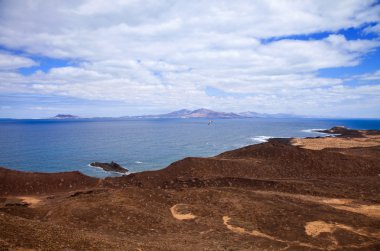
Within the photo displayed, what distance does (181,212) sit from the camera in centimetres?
2302

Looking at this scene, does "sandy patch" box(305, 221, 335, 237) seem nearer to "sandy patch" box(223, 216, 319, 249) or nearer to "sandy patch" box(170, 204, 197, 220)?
"sandy patch" box(223, 216, 319, 249)

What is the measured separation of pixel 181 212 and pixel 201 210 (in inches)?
62.1

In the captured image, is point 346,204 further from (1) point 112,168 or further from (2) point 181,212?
(1) point 112,168

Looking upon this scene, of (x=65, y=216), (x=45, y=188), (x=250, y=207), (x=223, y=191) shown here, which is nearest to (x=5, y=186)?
(x=45, y=188)

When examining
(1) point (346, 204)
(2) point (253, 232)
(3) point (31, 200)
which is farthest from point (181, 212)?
(3) point (31, 200)

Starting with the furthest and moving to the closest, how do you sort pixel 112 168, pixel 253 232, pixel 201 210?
pixel 112 168
pixel 201 210
pixel 253 232

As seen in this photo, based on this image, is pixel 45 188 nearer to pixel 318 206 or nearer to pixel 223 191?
pixel 223 191

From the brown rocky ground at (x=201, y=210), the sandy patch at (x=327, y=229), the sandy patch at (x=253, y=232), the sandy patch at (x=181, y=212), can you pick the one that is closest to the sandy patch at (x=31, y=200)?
the brown rocky ground at (x=201, y=210)

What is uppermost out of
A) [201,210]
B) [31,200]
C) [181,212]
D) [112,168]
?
[201,210]

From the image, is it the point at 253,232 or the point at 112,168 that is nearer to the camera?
the point at 253,232

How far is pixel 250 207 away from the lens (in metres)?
23.3

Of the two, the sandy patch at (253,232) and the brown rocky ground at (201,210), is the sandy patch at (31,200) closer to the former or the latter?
the brown rocky ground at (201,210)

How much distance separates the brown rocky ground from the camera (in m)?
16.0

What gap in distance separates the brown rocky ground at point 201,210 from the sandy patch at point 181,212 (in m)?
0.08
